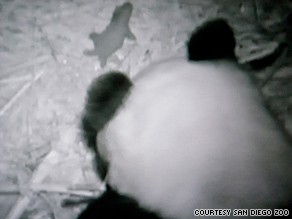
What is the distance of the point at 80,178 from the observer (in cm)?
99

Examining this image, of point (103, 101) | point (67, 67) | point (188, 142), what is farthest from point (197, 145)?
point (67, 67)

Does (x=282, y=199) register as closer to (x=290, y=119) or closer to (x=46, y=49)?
(x=290, y=119)

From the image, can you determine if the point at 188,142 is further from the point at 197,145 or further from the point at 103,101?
the point at 103,101

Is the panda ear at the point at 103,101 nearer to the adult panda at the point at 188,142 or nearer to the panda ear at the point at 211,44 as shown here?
the adult panda at the point at 188,142

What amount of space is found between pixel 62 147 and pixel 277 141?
0.78 metres

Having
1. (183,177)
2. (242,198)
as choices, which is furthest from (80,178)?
(242,198)

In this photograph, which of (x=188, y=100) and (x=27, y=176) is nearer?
(x=188, y=100)

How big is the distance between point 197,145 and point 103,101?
35 cm

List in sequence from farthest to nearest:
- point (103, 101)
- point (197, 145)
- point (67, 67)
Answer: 1. point (67, 67)
2. point (103, 101)
3. point (197, 145)

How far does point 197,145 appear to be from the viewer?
665 mm

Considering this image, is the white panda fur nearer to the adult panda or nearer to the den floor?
the adult panda

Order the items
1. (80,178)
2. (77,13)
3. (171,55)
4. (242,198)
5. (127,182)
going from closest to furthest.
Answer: (242,198) < (127,182) < (80,178) < (171,55) < (77,13)

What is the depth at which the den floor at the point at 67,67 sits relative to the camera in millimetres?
979

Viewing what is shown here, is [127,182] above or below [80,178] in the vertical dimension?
above
